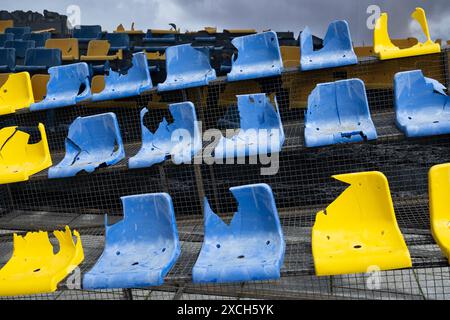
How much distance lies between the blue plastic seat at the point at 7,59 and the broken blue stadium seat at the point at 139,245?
3.06 meters

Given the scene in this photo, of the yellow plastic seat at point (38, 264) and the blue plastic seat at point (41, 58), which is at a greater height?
the blue plastic seat at point (41, 58)

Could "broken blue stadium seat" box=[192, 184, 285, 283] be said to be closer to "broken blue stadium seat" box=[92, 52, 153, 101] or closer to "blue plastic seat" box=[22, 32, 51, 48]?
"broken blue stadium seat" box=[92, 52, 153, 101]

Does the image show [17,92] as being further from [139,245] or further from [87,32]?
[87,32]

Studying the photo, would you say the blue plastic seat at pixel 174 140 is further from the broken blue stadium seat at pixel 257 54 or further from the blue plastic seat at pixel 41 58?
the blue plastic seat at pixel 41 58

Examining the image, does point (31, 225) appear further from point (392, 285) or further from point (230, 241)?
point (392, 285)

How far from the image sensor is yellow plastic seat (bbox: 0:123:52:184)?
284 centimetres

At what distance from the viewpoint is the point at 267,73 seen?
8.88 feet

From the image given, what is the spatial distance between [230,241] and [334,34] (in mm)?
1503

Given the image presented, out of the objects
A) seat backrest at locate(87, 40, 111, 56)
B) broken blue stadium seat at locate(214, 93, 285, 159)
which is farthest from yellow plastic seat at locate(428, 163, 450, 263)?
seat backrest at locate(87, 40, 111, 56)

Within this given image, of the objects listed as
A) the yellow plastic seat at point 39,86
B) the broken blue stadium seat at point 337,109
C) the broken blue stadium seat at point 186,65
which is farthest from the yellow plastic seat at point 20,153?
the broken blue stadium seat at point 337,109

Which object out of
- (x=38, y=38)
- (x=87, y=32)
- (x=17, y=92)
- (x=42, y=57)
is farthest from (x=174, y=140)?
(x=87, y=32)

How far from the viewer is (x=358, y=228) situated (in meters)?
2.13

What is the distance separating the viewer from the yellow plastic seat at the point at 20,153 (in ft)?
9.32
